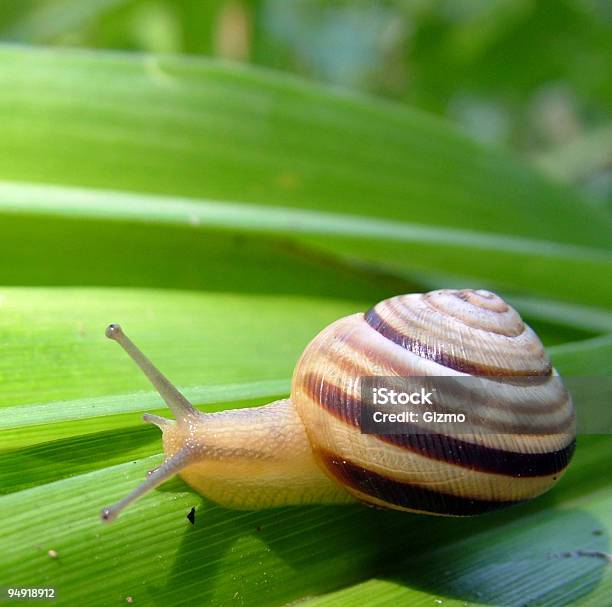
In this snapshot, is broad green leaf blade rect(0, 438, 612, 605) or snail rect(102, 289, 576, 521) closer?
broad green leaf blade rect(0, 438, 612, 605)

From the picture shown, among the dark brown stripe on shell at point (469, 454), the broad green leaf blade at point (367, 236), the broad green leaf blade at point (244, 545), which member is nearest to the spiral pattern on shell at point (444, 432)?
the dark brown stripe on shell at point (469, 454)

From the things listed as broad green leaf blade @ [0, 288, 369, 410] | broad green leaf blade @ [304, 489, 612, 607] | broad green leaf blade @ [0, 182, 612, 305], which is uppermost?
broad green leaf blade @ [0, 182, 612, 305]

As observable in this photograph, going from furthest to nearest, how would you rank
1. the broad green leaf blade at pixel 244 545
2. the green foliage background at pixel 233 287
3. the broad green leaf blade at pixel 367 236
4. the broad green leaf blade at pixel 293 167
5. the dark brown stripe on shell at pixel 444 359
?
the broad green leaf blade at pixel 293 167 < the broad green leaf blade at pixel 367 236 < the dark brown stripe on shell at pixel 444 359 < the green foliage background at pixel 233 287 < the broad green leaf blade at pixel 244 545

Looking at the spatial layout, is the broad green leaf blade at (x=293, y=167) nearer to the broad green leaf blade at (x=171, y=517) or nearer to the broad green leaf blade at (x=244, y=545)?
the broad green leaf blade at (x=171, y=517)

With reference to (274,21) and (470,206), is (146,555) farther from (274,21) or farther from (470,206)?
(274,21)

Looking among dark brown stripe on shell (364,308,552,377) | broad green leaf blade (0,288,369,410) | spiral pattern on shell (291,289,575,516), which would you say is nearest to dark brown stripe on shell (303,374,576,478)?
spiral pattern on shell (291,289,575,516)

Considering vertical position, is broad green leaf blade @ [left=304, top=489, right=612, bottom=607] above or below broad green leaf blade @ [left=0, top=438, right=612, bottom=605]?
below

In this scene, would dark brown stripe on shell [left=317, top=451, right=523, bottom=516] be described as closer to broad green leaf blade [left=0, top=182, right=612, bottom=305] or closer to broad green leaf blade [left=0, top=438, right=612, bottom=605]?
broad green leaf blade [left=0, top=438, right=612, bottom=605]
